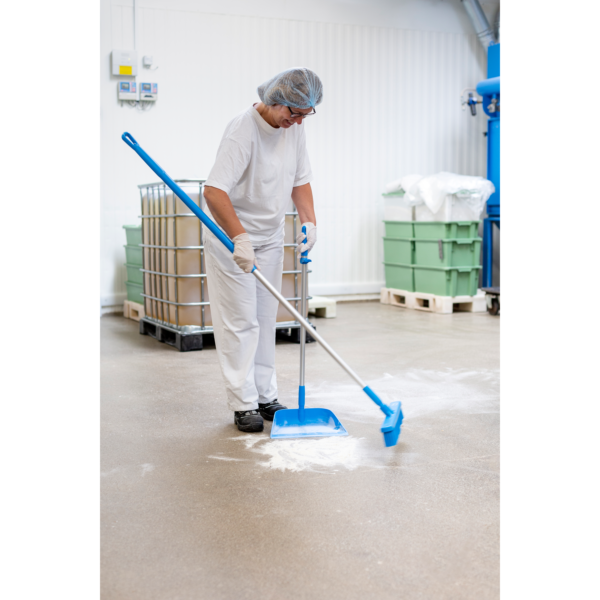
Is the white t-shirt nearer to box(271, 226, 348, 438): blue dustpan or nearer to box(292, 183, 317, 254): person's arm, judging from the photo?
box(292, 183, 317, 254): person's arm

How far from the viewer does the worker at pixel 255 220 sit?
10.8 ft

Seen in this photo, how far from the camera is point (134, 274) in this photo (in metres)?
7.39

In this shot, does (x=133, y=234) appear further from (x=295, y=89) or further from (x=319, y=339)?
(x=319, y=339)

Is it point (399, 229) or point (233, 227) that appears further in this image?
point (399, 229)

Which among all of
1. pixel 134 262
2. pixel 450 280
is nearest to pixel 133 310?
pixel 134 262

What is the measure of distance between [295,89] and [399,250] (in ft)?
17.9

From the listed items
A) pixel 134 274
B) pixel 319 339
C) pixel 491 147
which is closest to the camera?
pixel 319 339

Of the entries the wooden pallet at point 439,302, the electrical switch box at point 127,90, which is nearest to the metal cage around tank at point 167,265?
the electrical switch box at point 127,90

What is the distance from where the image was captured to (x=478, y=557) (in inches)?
84.7

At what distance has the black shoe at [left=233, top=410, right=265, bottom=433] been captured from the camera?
350cm

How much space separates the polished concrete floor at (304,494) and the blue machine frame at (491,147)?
414 cm
